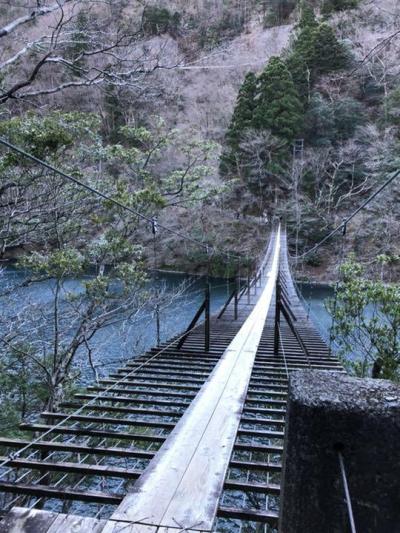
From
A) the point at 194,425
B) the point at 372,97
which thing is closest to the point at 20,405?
the point at 194,425

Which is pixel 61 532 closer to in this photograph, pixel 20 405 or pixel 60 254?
pixel 60 254

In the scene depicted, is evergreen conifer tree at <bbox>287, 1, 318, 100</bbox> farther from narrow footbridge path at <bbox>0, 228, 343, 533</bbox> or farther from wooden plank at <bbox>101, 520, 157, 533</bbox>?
wooden plank at <bbox>101, 520, 157, 533</bbox>

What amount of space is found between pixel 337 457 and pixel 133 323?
646 centimetres

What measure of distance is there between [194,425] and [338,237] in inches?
584

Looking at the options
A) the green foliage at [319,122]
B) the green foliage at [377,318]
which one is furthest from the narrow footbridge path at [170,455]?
the green foliage at [319,122]

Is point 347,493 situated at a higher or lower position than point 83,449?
higher

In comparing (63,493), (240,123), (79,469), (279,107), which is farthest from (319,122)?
(63,493)

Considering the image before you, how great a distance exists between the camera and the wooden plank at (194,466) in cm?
97

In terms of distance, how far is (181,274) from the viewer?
1509 cm

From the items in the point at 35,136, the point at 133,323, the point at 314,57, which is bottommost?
the point at 133,323

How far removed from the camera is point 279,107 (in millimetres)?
15570

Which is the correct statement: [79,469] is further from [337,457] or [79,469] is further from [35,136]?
[35,136]

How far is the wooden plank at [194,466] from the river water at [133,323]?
11.5 ft

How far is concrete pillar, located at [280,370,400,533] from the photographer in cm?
58
